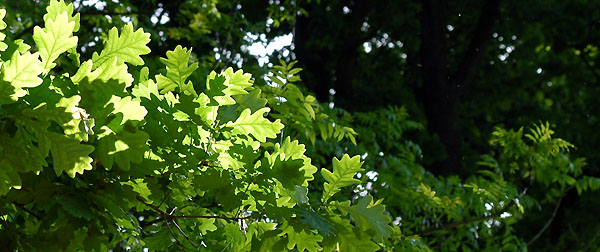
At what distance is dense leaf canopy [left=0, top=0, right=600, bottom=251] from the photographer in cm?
121

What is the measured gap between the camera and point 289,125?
3016 mm

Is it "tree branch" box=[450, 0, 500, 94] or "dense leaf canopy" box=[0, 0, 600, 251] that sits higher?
"tree branch" box=[450, 0, 500, 94]

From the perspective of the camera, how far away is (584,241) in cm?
1120

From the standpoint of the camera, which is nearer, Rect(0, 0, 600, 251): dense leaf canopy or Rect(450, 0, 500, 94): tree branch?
Rect(0, 0, 600, 251): dense leaf canopy

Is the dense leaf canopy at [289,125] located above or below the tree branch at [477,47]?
below

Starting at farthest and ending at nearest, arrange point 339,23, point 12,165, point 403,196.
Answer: point 339,23
point 403,196
point 12,165

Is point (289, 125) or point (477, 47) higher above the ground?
point (477, 47)

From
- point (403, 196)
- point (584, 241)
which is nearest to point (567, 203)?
point (584, 241)

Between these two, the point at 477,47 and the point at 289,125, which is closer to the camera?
the point at 289,125

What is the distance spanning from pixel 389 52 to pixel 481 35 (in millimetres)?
1788

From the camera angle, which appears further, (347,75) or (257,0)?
(347,75)

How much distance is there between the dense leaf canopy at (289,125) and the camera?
3.97 ft

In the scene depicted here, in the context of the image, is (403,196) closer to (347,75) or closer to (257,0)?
(257,0)

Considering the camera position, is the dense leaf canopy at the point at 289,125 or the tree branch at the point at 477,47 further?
the tree branch at the point at 477,47
